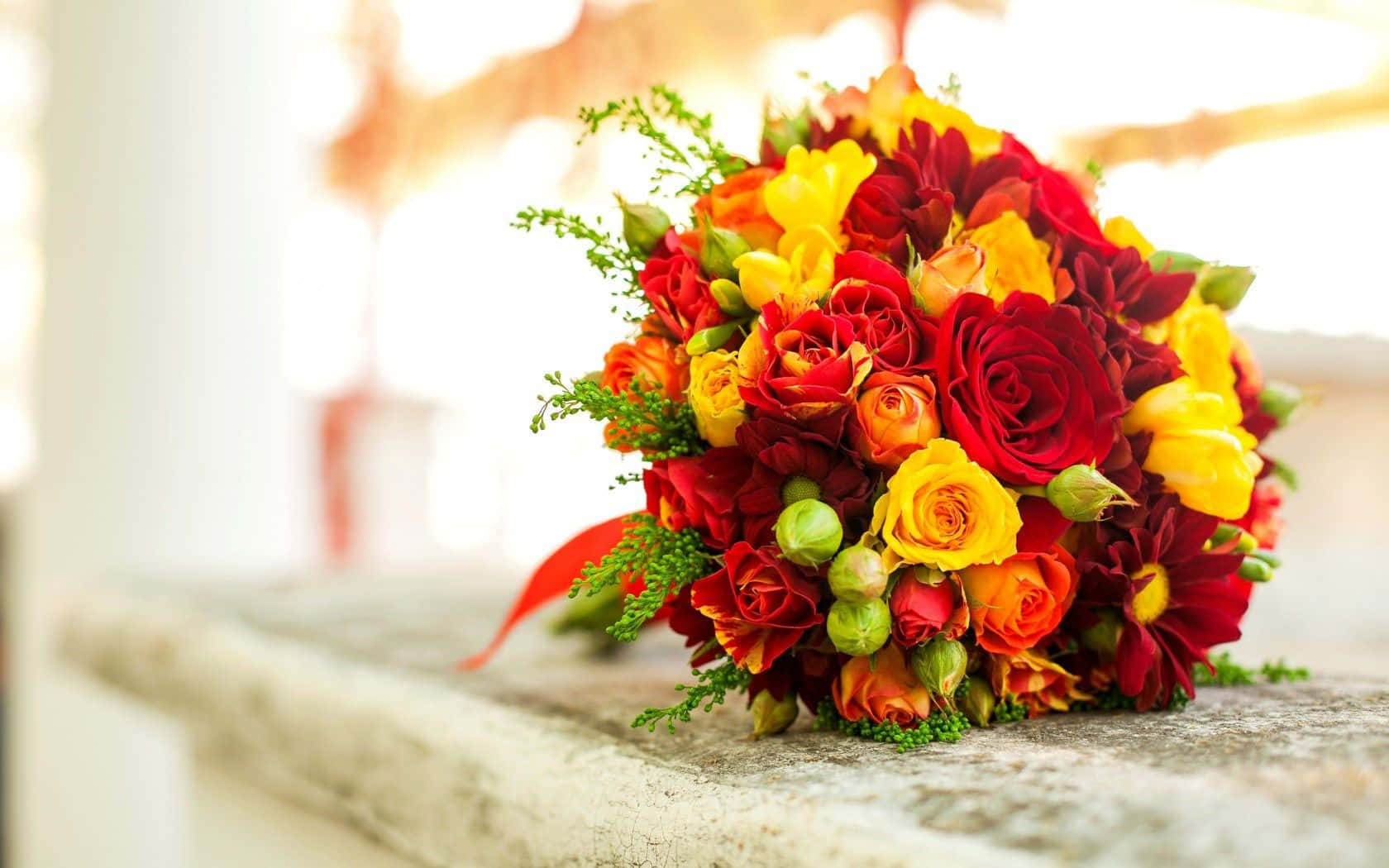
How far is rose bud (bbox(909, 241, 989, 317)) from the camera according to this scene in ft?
1.38

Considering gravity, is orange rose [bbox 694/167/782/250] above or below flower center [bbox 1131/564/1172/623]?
above

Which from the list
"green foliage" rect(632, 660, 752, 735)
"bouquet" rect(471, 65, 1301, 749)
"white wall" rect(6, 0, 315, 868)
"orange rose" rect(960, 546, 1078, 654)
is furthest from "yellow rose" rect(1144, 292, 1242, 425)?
"white wall" rect(6, 0, 315, 868)

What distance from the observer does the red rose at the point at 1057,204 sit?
458mm

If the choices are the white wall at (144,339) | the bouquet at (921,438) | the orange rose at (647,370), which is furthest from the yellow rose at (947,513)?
the white wall at (144,339)

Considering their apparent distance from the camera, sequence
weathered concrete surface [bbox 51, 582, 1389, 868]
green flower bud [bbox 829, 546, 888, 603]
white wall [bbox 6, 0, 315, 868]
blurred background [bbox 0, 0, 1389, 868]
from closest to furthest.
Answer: weathered concrete surface [bbox 51, 582, 1389, 868], green flower bud [bbox 829, 546, 888, 603], blurred background [bbox 0, 0, 1389, 868], white wall [bbox 6, 0, 315, 868]

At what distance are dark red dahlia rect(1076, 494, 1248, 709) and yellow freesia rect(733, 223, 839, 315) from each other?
139 mm

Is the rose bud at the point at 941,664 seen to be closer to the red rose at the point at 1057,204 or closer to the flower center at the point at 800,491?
the flower center at the point at 800,491

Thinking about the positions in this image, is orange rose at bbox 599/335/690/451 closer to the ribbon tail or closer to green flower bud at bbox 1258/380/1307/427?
the ribbon tail

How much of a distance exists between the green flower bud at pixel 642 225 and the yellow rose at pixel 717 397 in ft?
0.26

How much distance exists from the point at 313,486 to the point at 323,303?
1.71ft

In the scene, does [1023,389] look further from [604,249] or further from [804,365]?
[604,249]

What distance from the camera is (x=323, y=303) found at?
3254 millimetres

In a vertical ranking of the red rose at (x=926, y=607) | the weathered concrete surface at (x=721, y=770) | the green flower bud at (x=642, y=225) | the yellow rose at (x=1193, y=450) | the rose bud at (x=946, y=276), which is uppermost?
the green flower bud at (x=642, y=225)

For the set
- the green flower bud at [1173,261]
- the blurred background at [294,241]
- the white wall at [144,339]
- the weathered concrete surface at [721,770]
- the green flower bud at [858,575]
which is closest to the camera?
the weathered concrete surface at [721,770]
